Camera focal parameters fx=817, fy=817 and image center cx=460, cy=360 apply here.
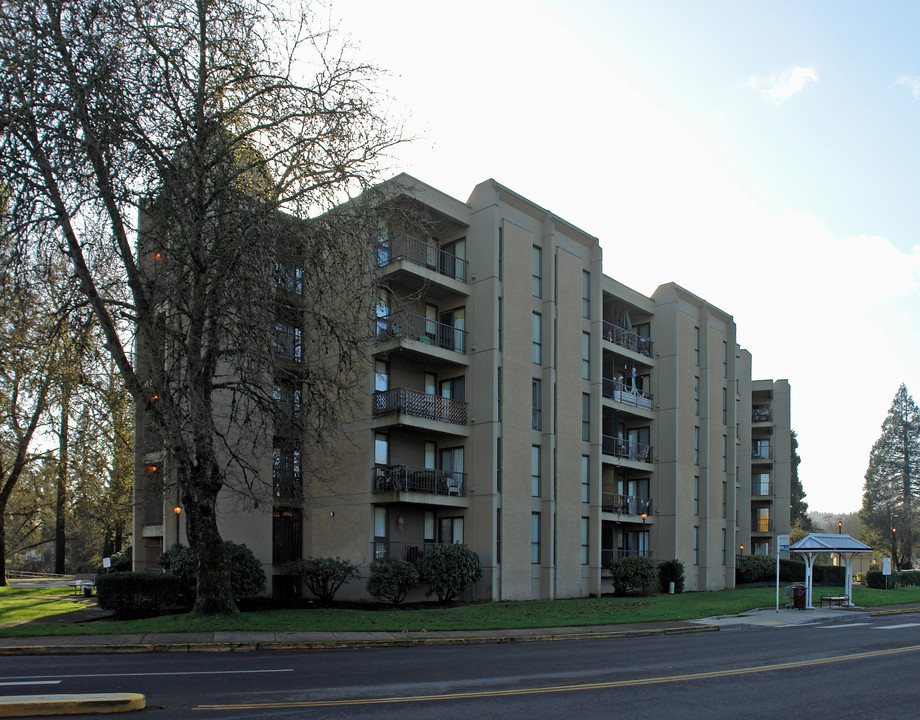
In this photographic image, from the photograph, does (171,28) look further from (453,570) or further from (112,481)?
(112,481)

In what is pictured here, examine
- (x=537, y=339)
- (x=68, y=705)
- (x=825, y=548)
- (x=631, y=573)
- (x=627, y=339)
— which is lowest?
(x=631, y=573)

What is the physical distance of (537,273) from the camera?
33.9m

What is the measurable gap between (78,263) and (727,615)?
22.3m

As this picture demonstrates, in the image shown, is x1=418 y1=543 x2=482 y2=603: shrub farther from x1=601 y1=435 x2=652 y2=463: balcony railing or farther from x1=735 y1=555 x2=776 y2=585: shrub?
x1=735 y1=555 x2=776 y2=585: shrub

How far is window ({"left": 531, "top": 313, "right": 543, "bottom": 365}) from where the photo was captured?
109 ft

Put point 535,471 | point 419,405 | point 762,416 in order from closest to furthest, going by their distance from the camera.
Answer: point 419,405, point 535,471, point 762,416

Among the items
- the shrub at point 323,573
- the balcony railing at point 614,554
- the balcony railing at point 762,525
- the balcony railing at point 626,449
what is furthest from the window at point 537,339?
the balcony railing at point 762,525

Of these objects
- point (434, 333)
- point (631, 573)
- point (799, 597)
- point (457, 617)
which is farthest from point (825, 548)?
point (434, 333)

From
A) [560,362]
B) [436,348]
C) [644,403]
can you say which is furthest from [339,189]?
[644,403]

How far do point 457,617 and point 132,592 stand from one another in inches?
364

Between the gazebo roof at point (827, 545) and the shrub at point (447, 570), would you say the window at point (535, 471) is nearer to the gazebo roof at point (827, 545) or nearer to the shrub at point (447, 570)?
the shrub at point (447, 570)

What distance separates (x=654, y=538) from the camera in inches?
1654

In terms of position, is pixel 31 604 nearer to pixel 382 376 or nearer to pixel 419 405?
pixel 382 376

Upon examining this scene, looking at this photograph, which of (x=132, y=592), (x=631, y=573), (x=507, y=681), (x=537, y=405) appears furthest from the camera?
(x=631, y=573)
